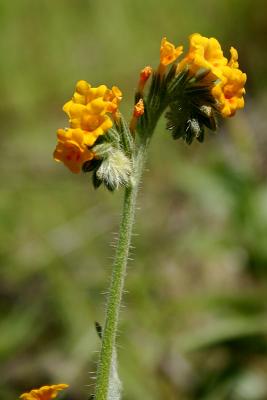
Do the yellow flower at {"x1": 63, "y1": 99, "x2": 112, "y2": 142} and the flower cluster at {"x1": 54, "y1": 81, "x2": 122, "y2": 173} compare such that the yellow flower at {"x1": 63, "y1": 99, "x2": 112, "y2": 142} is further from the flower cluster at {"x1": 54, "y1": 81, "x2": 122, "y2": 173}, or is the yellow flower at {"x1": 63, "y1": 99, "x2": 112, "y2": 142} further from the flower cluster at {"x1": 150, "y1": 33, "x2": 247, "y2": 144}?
the flower cluster at {"x1": 150, "y1": 33, "x2": 247, "y2": 144}

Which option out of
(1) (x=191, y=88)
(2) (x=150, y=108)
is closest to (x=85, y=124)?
(2) (x=150, y=108)

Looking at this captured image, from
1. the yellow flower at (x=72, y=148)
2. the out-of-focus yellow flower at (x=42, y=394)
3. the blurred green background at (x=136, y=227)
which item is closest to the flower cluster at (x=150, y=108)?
the yellow flower at (x=72, y=148)

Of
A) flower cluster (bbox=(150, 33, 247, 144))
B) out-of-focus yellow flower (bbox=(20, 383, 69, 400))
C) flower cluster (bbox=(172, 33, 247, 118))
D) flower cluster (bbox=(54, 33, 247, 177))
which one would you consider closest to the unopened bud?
flower cluster (bbox=(54, 33, 247, 177))

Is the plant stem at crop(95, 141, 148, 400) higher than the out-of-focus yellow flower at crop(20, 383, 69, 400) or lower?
higher

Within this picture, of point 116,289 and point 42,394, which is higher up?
point 116,289

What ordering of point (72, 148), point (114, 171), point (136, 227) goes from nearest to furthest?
point (72, 148), point (114, 171), point (136, 227)

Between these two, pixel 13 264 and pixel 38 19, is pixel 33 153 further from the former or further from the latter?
pixel 13 264

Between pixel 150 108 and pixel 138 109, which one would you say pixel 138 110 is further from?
pixel 150 108
